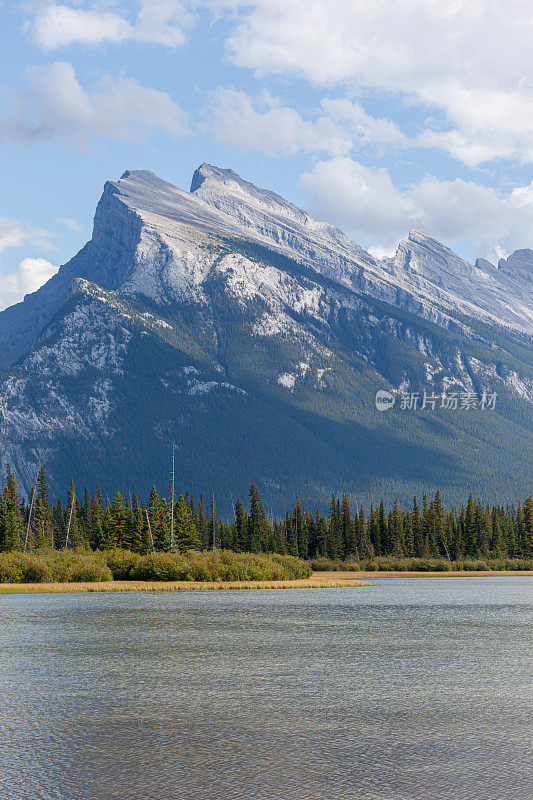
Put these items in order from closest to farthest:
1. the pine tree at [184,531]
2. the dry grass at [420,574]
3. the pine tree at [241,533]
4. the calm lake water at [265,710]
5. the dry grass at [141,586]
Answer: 1. the calm lake water at [265,710]
2. the dry grass at [141,586]
3. the pine tree at [184,531]
4. the dry grass at [420,574]
5. the pine tree at [241,533]

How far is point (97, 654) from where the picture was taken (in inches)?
1468

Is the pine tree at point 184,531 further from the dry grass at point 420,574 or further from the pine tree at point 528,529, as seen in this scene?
the pine tree at point 528,529

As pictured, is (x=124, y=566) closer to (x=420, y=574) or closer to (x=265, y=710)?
(x=420, y=574)

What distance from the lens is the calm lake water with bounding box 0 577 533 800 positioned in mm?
17766

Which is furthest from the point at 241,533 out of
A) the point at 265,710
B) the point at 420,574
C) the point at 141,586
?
the point at 265,710

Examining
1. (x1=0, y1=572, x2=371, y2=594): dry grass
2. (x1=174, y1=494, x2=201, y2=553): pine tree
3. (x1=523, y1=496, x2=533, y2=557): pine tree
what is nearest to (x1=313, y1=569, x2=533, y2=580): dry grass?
(x1=523, y1=496, x2=533, y2=557): pine tree

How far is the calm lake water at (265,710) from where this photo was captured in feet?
58.3

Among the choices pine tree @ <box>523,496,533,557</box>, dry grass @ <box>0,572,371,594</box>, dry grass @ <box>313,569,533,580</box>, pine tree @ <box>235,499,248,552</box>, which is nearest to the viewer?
dry grass @ <box>0,572,371,594</box>

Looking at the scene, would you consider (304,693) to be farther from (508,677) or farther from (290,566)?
(290,566)

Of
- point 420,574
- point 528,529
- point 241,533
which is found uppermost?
point 241,533

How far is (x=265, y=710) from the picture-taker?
25.1 m

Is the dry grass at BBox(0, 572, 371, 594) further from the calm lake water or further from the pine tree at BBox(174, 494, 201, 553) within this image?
the pine tree at BBox(174, 494, 201, 553)

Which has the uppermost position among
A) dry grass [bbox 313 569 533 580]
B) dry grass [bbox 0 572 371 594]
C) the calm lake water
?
the calm lake water

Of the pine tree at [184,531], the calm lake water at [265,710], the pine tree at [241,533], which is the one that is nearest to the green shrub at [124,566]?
the pine tree at [184,531]
